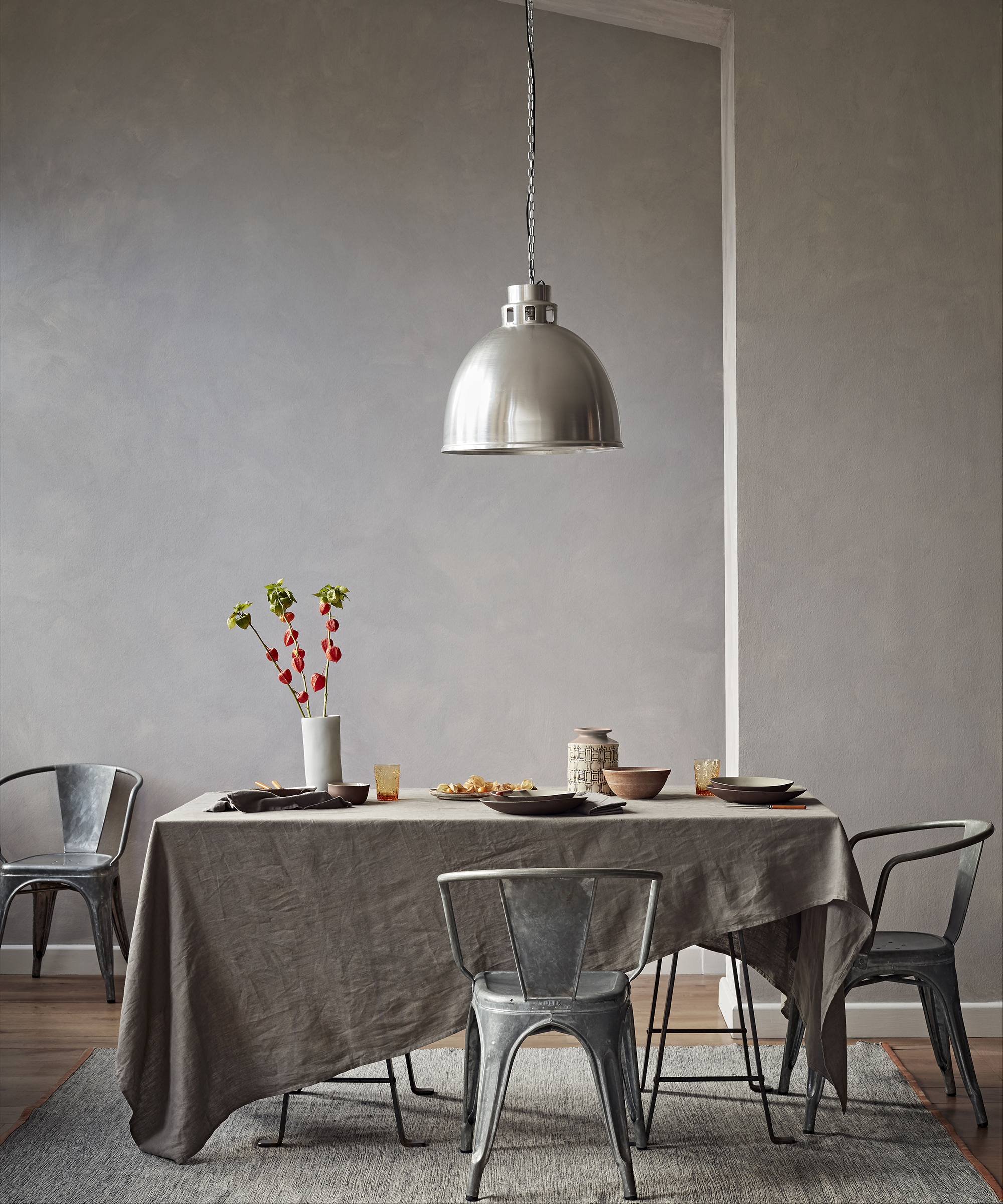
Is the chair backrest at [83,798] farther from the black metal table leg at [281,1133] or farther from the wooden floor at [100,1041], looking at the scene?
the black metal table leg at [281,1133]

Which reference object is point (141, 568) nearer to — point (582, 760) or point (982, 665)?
point (582, 760)

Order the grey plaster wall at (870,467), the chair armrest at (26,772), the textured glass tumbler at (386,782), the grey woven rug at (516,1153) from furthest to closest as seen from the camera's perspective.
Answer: the chair armrest at (26,772)
the grey plaster wall at (870,467)
the textured glass tumbler at (386,782)
the grey woven rug at (516,1153)

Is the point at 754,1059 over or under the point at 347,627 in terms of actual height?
under

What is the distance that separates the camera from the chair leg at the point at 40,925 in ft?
14.4

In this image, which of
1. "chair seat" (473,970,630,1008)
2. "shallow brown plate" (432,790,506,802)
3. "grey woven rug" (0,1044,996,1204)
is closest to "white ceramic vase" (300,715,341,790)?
"shallow brown plate" (432,790,506,802)

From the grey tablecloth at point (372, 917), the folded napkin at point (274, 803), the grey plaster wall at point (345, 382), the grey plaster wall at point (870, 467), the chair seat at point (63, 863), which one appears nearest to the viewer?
the grey tablecloth at point (372, 917)

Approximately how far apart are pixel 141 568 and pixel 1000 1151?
3382 millimetres

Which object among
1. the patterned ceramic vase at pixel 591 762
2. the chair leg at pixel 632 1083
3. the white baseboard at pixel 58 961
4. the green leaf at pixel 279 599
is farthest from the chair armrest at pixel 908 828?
the white baseboard at pixel 58 961

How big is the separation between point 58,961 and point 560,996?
269 cm

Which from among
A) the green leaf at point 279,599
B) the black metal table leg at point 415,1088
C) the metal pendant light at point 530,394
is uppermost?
the metal pendant light at point 530,394

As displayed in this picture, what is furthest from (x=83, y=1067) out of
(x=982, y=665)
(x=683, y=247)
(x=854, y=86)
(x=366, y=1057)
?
(x=854, y=86)

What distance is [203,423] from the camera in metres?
4.55

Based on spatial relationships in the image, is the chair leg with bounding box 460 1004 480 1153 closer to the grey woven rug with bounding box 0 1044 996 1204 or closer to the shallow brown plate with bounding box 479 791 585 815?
the grey woven rug with bounding box 0 1044 996 1204

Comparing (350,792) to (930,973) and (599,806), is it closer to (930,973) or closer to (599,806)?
(599,806)
